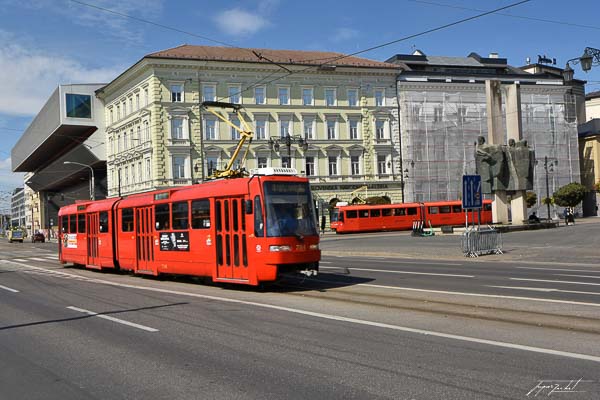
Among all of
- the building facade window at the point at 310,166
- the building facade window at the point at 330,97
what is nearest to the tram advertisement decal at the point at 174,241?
the building facade window at the point at 310,166

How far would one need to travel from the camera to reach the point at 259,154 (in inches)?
2494

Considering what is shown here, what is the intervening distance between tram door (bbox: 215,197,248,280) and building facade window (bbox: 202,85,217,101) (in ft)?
155

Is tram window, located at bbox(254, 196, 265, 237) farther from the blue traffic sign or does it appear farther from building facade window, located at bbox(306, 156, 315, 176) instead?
building facade window, located at bbox(306, 156, 315, 176)

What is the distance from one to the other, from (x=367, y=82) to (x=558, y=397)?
63.3m

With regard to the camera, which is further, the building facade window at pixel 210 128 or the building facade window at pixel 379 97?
the building facade window at pixel 379 97

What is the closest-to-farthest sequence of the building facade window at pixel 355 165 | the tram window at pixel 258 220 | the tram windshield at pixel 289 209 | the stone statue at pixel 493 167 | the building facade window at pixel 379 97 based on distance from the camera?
the tram window at pixel 258 220
the tram windshield at pixel 289 209
the stone statue at pixel 493 167
the building facade window at pixel 355 165
the building facade window at pixel 379 97

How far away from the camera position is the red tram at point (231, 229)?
14.2 meters

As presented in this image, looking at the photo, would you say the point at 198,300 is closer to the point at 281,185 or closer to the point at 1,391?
the point at 281,185

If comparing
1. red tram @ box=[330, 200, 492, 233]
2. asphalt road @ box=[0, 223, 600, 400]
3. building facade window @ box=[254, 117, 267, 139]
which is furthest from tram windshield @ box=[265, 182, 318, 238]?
building facade window @ box=[254, 117, 267, 139]

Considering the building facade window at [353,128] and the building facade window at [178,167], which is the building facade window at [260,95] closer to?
the building facade window at [353,128]

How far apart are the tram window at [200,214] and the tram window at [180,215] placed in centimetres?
46

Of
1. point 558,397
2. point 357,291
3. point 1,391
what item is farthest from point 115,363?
point 357,291

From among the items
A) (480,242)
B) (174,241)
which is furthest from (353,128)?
(174,241)


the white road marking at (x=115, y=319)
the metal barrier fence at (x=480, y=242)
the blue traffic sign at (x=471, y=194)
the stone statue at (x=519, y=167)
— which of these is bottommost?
the white road marking at (x=115, y=319)
